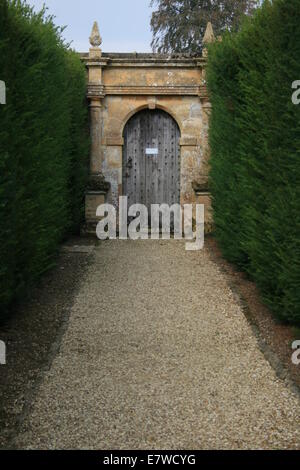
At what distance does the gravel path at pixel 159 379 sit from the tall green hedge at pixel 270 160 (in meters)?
0.70

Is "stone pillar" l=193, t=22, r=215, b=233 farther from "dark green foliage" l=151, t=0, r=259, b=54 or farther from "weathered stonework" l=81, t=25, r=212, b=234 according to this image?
"dark green foliage" l=151, t=0, r=259, b=54

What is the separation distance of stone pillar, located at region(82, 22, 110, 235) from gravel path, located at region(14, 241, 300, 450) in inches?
143

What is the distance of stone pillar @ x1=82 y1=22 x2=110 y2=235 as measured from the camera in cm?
1101

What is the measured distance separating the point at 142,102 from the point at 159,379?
26.3 feet

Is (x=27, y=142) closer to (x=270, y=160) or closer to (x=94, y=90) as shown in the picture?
(x=270, y=160)

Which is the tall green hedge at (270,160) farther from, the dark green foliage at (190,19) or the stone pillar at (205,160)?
the dark green foliage at (190,19)

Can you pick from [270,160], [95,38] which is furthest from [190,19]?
[270,160]

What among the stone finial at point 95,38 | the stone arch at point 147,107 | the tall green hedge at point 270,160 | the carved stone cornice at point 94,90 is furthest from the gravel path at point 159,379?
the stone finial at point 95,38

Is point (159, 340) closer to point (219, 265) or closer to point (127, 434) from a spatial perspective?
point (127, 434)

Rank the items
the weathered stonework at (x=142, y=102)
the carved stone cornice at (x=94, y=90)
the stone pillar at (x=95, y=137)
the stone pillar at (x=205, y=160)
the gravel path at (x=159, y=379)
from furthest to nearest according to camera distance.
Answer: the weathered stonework at (x=142, y=102), the carved stone cornice at (x=94, y=90), the stone pillar at (x=95, y=137), the stone pillar at (x=205, y=160), the gravel path at (x=159, y=379)

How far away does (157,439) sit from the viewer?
3621mm

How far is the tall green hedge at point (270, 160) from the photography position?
5109 mm

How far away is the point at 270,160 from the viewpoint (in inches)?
224

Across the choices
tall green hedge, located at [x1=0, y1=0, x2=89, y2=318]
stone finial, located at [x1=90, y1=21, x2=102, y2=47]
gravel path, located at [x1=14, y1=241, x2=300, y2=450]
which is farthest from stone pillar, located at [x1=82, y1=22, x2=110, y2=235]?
gravel path, located at [x1=14, y1=241, x2=300, y2=450]
